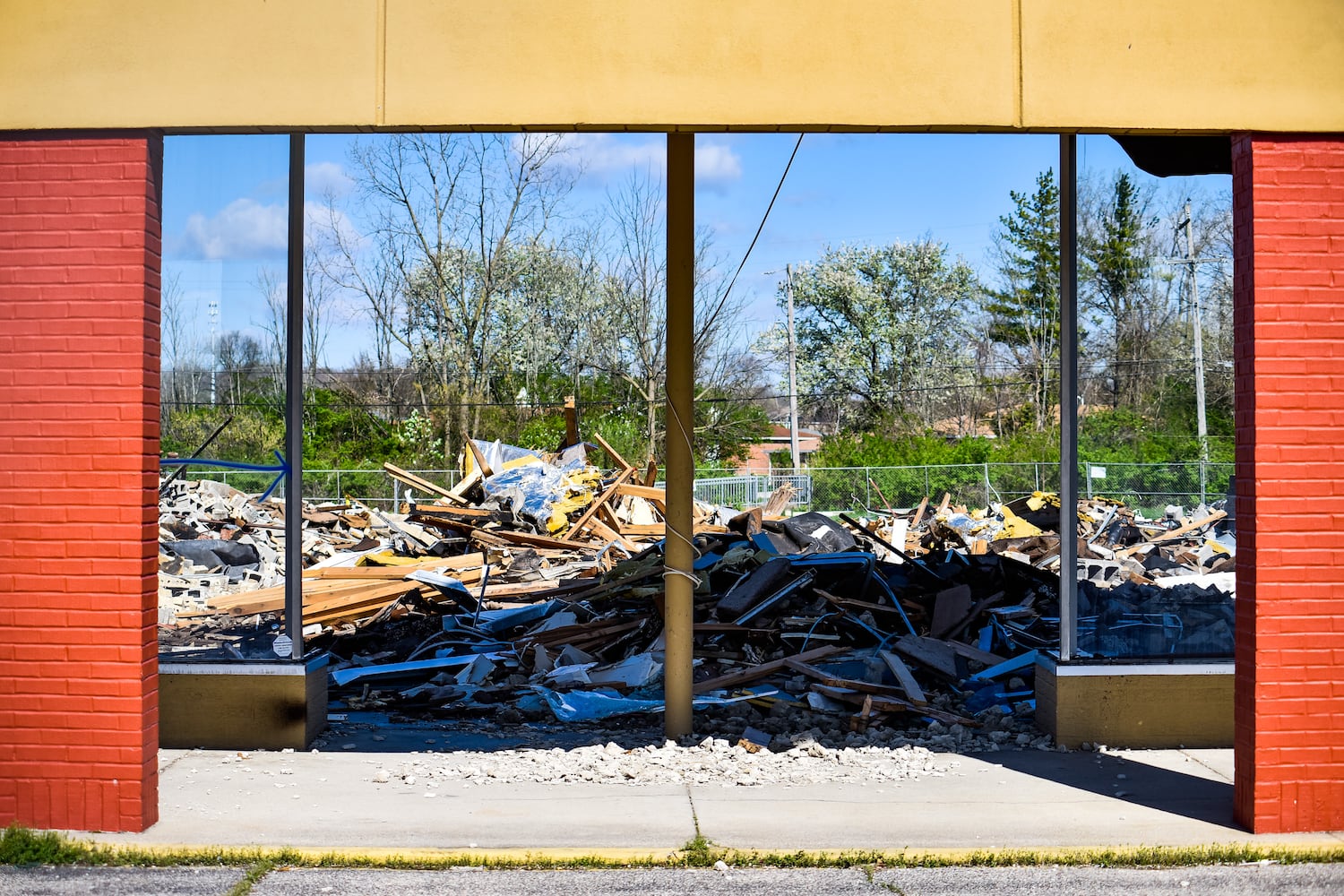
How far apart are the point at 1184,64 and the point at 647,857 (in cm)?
508

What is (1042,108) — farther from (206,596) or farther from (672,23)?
(206,596)

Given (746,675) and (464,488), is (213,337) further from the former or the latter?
(464,488)

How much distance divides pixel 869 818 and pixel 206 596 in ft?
18.0

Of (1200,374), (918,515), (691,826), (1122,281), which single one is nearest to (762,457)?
(918,515)

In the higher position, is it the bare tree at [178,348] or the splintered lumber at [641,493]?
the bare tree at [178,348]

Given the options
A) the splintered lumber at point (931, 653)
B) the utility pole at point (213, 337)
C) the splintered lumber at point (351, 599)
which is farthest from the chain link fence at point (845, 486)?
the utility pole at point (213, 337)

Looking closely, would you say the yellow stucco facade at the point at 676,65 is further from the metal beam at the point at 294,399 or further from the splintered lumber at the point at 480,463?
the splintered lumber at the point at 480,463

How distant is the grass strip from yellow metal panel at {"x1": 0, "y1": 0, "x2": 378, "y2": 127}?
3808 millimetres

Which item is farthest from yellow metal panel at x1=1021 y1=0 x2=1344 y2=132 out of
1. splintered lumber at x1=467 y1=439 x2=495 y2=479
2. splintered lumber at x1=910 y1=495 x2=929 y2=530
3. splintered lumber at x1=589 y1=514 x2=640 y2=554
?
splintered lumber at x1=910 y1=495 x2=929 y2=530

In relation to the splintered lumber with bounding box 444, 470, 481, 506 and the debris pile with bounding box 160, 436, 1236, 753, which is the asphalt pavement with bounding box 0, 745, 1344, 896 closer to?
the debris pile with bounding box 160, 436, 1236, 753

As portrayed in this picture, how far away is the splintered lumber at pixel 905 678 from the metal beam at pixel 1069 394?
4.74 feet

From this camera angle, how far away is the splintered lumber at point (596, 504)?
62.4 feet

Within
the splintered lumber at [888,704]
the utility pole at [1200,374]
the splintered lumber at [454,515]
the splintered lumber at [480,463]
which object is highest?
the utility pole at [1200,374]

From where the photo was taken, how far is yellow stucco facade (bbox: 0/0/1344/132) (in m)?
5.87
